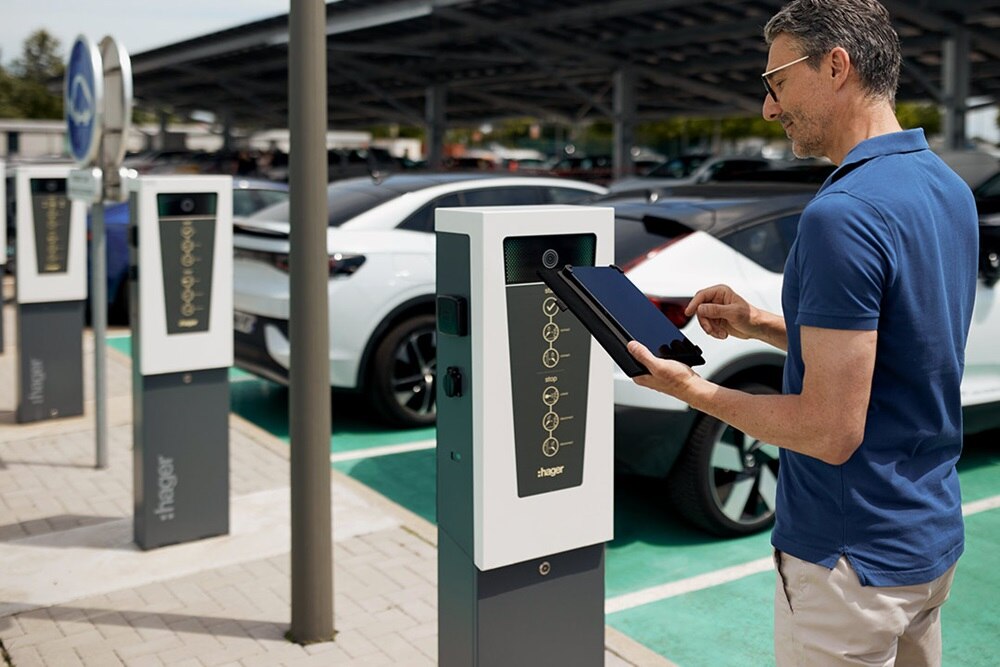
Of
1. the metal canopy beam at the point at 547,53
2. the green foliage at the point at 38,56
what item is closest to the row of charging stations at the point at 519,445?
the metal canopy beam at the point at 547,53

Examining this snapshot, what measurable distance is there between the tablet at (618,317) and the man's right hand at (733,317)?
0.24m

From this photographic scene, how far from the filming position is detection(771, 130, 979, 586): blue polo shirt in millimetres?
1899

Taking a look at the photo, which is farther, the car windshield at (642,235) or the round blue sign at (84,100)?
the round blue sign at (84,100)

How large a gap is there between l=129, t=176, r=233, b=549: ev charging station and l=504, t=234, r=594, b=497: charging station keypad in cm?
250

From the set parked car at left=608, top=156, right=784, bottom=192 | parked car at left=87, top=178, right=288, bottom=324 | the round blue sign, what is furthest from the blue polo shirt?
parked car at left=87, top=178, right=288, bottom=324

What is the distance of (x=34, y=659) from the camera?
399 cm

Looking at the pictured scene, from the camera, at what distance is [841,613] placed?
6.79 ft

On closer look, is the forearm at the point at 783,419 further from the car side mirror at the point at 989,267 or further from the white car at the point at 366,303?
the white car at the point at 366,303

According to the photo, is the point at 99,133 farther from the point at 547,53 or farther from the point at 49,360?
the point at 547,53

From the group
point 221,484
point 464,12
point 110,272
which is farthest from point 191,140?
point 221,484

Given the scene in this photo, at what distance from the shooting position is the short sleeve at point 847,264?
1878 mm

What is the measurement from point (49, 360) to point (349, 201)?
90.5 inches

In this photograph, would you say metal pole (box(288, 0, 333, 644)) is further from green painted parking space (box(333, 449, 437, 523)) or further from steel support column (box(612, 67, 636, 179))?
steel support column (box(612, 67, 636, 179))

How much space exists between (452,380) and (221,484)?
2616 millimetres
